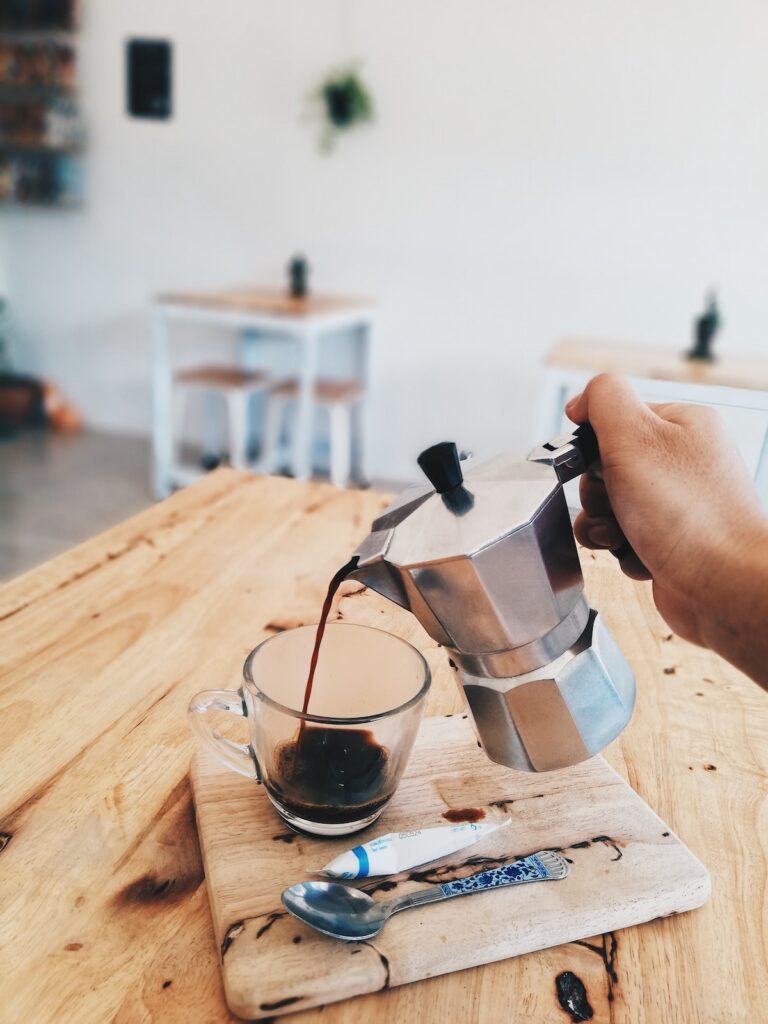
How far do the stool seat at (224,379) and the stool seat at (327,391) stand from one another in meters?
0.06

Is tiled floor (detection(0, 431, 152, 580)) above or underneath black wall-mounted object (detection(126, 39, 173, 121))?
underneath

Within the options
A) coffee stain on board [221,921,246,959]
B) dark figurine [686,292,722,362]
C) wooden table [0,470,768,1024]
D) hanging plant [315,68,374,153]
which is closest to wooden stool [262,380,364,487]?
hanging plant [315,68,374,153]

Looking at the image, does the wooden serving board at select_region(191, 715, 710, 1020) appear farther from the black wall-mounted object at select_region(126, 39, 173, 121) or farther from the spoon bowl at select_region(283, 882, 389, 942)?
the black wall-mounted object at select_region(126, 39, 173, 121)

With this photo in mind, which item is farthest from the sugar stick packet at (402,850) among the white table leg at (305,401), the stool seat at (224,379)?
the stool seat at (224,379)

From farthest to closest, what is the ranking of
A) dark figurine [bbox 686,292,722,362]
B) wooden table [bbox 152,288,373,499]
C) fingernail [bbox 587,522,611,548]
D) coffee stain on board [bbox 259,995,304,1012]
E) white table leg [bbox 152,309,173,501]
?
1. white table leg [bbox 152,309,173,501]
2. wooden table [bbox 152,288,373,499]
3. dark figurine [bbox 686,292,722,362]
4. fingernail [bbox 587,522,611,548]
5. coffee stain on board [bbox 259,995,304,1012]

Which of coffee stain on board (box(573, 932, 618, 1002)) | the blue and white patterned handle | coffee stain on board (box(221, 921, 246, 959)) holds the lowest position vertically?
coffee stain on board (box(573, 932, 618, 1002))

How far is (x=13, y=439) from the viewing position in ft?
12.9

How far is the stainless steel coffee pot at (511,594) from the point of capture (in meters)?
0.47

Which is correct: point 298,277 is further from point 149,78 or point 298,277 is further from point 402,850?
point 402,850

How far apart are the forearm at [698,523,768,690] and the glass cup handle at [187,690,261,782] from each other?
32 cm

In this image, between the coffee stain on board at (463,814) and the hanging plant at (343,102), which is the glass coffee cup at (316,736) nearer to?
the coffee stain on board at (463,814)

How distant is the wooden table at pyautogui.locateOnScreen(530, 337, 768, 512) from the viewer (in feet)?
3.46

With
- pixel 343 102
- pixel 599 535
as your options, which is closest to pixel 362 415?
pixel 343 102

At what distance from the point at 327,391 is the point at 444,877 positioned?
2.93m
